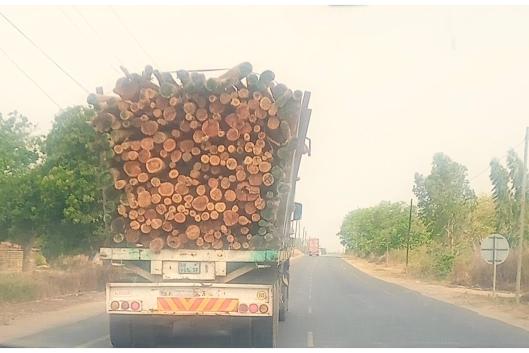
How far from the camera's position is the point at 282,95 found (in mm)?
10961

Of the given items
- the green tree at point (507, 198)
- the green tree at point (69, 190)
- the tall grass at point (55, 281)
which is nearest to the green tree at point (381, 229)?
the green tree at point (507, 198)

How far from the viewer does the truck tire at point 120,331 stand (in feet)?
38.7

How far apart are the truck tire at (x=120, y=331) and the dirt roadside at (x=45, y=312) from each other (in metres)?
1.83

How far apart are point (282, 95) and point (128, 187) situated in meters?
2.33

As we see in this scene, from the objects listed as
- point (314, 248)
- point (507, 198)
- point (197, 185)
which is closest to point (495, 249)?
point (507, 198)

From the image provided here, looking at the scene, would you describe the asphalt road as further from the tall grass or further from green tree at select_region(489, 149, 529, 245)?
green tree at select_region(489, 149, 529, 245)

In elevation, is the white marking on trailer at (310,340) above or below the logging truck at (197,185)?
below

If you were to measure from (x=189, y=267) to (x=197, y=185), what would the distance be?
1.06m

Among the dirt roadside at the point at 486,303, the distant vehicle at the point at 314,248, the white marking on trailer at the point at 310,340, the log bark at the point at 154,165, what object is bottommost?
the distant vehicle at the point at 314,248

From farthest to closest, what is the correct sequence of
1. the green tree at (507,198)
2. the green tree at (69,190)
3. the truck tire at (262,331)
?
the green tree at (507,198), the green tree at (69,190), the truck tire at (262,331)

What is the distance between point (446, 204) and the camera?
37.8 meters

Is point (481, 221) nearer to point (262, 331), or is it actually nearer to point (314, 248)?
point (262, 331)

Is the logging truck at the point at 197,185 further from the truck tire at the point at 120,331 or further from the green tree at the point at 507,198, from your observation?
the green tree at the point at 507,198

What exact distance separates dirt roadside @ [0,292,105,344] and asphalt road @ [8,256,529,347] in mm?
438
